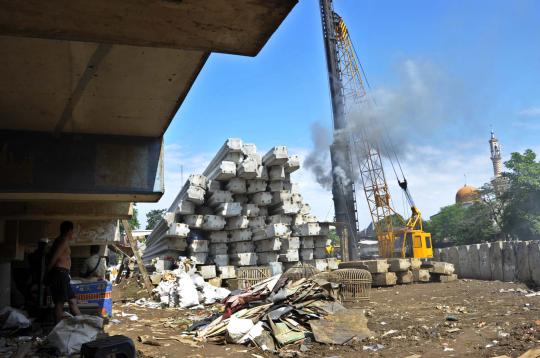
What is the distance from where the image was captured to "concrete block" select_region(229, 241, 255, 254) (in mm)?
12898

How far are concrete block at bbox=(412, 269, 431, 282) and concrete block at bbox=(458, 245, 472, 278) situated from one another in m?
2.45

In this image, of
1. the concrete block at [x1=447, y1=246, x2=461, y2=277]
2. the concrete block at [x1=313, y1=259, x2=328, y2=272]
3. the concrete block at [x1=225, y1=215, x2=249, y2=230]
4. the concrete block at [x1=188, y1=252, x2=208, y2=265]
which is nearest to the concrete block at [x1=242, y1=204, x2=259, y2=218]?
the concrete block at [x1=225, y1=215, x2=249, y2=230]

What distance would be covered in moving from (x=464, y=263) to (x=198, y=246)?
37.2 feet

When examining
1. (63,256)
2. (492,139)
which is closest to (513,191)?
(63,256)

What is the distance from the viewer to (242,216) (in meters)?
12.7

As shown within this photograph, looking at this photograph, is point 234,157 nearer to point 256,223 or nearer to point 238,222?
point 238,222

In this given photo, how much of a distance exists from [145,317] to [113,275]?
40.1ft

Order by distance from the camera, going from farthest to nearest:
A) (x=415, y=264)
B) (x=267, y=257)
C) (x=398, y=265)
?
1. (x=415, y=264)
2. (x=398, y=265)
3. (x=267, y=257)

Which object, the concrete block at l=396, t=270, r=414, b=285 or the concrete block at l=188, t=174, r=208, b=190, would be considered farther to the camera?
the concrete block at l=396, t=270, r=414, b=285

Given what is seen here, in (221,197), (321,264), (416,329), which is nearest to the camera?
Result: (416,329)

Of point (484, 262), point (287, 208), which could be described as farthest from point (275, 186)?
point (484, 262)

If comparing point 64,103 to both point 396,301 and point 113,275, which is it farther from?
point 113,275

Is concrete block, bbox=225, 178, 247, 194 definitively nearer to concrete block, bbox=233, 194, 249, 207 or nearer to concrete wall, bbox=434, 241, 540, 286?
concrete block, bbox=233, 194, 249, 207

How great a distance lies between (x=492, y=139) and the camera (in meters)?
81.4
